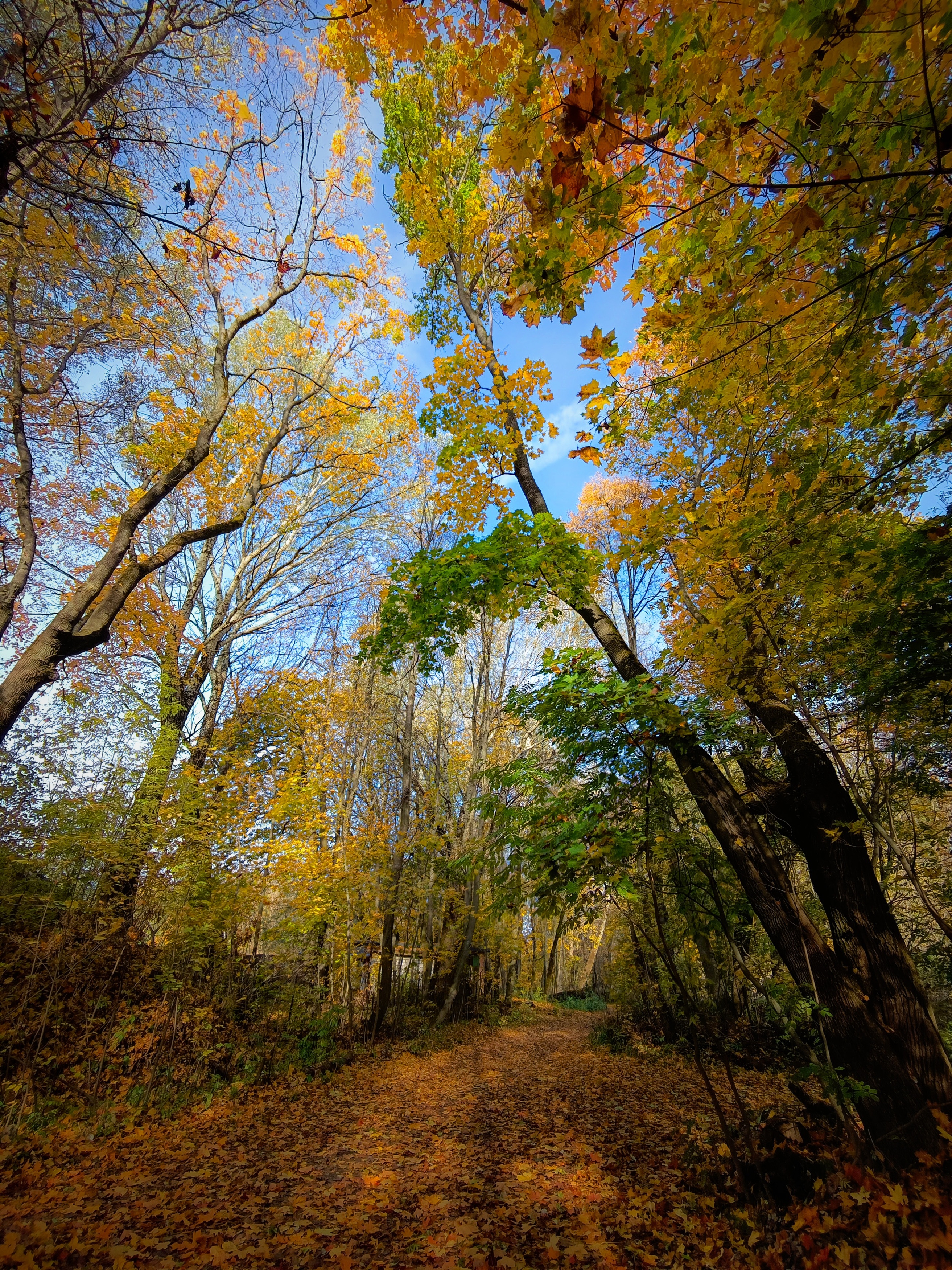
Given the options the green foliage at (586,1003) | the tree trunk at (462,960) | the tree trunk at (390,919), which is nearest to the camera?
the tree trunk at (390,919)

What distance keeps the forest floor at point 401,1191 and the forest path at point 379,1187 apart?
19 mm

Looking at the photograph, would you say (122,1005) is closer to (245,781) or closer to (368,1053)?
(245,781)

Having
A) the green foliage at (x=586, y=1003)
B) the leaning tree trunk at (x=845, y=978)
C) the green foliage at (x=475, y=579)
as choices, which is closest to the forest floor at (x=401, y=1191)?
the leaning tree trunk at (x=845, y=978)

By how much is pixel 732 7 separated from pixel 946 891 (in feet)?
22.2

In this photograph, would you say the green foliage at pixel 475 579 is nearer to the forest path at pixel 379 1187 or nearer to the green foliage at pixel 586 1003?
the forest path at pixel 379 1187

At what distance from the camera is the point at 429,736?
16.6 metres

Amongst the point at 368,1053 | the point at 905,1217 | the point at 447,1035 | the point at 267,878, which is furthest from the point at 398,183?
the point at 447,1035

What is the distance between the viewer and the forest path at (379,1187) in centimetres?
289

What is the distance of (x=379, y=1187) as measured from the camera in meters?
4.00

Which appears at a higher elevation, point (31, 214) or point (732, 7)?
point (31, 214)

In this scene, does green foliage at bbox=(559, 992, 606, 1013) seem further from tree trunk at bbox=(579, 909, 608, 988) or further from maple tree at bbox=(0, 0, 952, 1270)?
maple tree at bbox=(0, 0, 952, 1270)

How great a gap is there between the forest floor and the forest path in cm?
2

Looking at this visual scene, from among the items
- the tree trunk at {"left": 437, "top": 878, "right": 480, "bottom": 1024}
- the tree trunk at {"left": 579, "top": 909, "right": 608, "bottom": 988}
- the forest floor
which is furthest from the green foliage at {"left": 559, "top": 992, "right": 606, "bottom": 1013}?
the forest floor

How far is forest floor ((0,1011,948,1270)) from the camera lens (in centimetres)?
280
